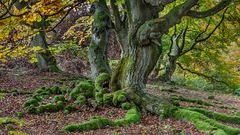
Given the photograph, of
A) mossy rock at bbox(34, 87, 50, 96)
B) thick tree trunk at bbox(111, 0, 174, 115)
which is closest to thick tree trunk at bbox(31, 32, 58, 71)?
mossy rock at bbox(34, 87, 50, 96)

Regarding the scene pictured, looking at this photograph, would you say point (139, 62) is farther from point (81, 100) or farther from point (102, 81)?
point (81, 100)

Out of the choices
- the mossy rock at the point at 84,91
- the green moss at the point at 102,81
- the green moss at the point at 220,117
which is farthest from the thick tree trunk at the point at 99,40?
the green moss at the point at 220,117

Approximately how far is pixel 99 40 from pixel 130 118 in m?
4.86

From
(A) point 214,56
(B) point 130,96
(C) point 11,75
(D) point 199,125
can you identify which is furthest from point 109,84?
(A) point 214,56

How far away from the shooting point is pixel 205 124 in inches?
372

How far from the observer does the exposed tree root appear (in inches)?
366

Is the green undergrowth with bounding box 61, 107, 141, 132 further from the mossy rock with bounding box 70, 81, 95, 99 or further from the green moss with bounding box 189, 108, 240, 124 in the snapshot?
the green moss with bounding box 189, 108, 240, 124

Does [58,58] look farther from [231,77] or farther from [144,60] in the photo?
[144,60]

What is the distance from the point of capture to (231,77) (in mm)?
24781

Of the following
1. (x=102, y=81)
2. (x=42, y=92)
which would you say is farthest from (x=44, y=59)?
(x=102, y=81)

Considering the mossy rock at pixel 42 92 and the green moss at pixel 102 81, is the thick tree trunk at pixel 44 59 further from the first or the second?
the green moss at pixel 102 81

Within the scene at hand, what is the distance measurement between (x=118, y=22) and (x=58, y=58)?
11.3 m

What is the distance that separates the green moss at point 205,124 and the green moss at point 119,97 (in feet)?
4.96

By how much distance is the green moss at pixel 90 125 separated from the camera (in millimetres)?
8923
